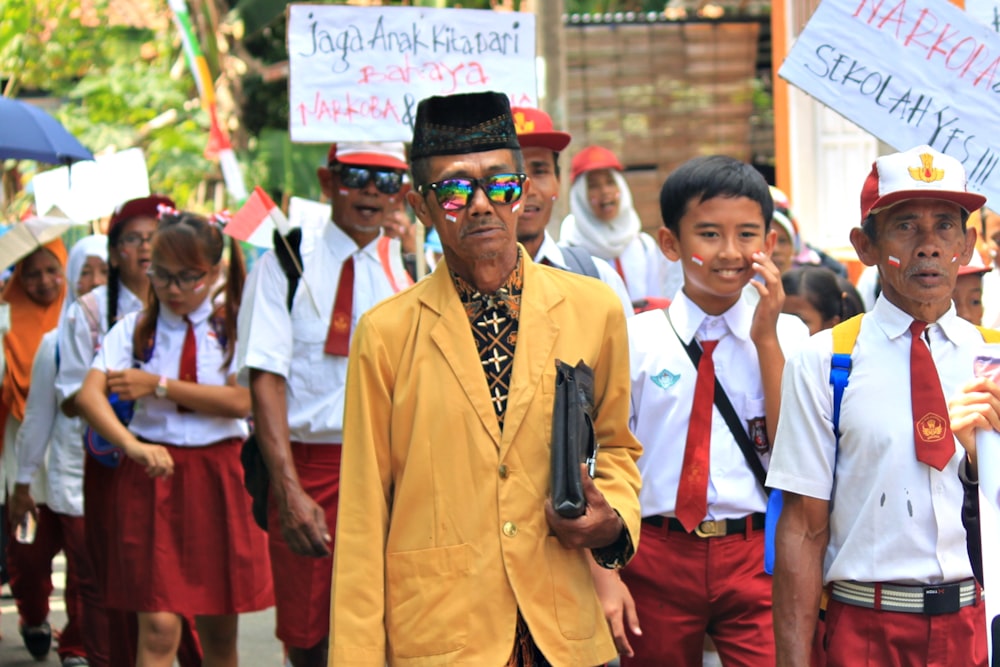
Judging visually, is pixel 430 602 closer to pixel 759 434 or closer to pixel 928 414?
pixel 928 414

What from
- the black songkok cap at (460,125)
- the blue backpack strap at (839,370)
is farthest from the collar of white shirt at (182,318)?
the blue backpack strap at (839,370)

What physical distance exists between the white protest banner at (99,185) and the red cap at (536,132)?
412 centimetres

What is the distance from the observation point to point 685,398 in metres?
4.80

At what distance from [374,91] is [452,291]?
3014mm

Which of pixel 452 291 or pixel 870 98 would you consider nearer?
pixel 452 291

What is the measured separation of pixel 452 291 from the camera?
156 inches

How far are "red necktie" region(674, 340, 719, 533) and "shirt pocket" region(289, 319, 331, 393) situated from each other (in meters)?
1.73

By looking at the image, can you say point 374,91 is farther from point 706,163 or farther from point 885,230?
point 885,230

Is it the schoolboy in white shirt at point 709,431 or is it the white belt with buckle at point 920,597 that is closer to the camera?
the white belt with buckle at point 920,597

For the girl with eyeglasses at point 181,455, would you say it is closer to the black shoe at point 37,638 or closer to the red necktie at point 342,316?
the red necktie at point 342,316

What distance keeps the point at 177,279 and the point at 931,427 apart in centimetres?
379

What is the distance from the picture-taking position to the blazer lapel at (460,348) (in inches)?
150

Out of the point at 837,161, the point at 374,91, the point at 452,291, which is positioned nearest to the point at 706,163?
the point at 452,291

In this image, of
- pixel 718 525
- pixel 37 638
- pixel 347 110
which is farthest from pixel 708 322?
pixel 37 638
